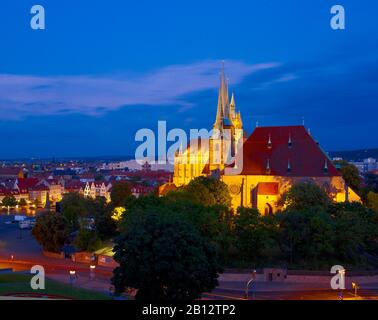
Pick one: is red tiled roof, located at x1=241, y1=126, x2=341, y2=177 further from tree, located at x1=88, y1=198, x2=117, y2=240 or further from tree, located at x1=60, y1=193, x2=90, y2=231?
tree, located at x1=60, y1=193, x2=90, y2=231

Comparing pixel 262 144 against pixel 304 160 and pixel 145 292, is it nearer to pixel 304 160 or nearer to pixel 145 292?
pixel 304 160

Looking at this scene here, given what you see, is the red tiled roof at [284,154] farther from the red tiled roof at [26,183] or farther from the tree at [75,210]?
the red tiled roof at [26,183]

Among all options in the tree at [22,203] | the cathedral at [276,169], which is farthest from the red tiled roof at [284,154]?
the tree at [22,203]

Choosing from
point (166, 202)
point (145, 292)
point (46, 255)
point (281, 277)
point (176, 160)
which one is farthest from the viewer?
point (176, 160)

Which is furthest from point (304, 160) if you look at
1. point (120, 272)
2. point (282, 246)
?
point (120, 272)

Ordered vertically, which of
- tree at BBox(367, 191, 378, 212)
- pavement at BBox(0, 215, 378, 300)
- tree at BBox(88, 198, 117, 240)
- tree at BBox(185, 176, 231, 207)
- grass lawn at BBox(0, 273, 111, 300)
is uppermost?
tree at BBox(185, 176, 231, 207)

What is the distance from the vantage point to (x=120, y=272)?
27.4 meters

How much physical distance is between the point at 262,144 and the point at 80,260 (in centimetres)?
2795

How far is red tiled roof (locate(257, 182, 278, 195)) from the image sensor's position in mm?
63562

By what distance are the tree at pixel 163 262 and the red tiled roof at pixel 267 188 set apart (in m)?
36.7

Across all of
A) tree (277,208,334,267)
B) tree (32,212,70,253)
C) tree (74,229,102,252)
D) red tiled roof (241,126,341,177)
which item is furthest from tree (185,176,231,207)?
tree (277,208,334,267)

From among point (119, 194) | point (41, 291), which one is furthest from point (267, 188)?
point (41, 291)

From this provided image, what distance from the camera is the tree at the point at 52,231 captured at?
55.6 m

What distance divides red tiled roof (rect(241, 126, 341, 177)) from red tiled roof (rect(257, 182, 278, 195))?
1.39 meters
